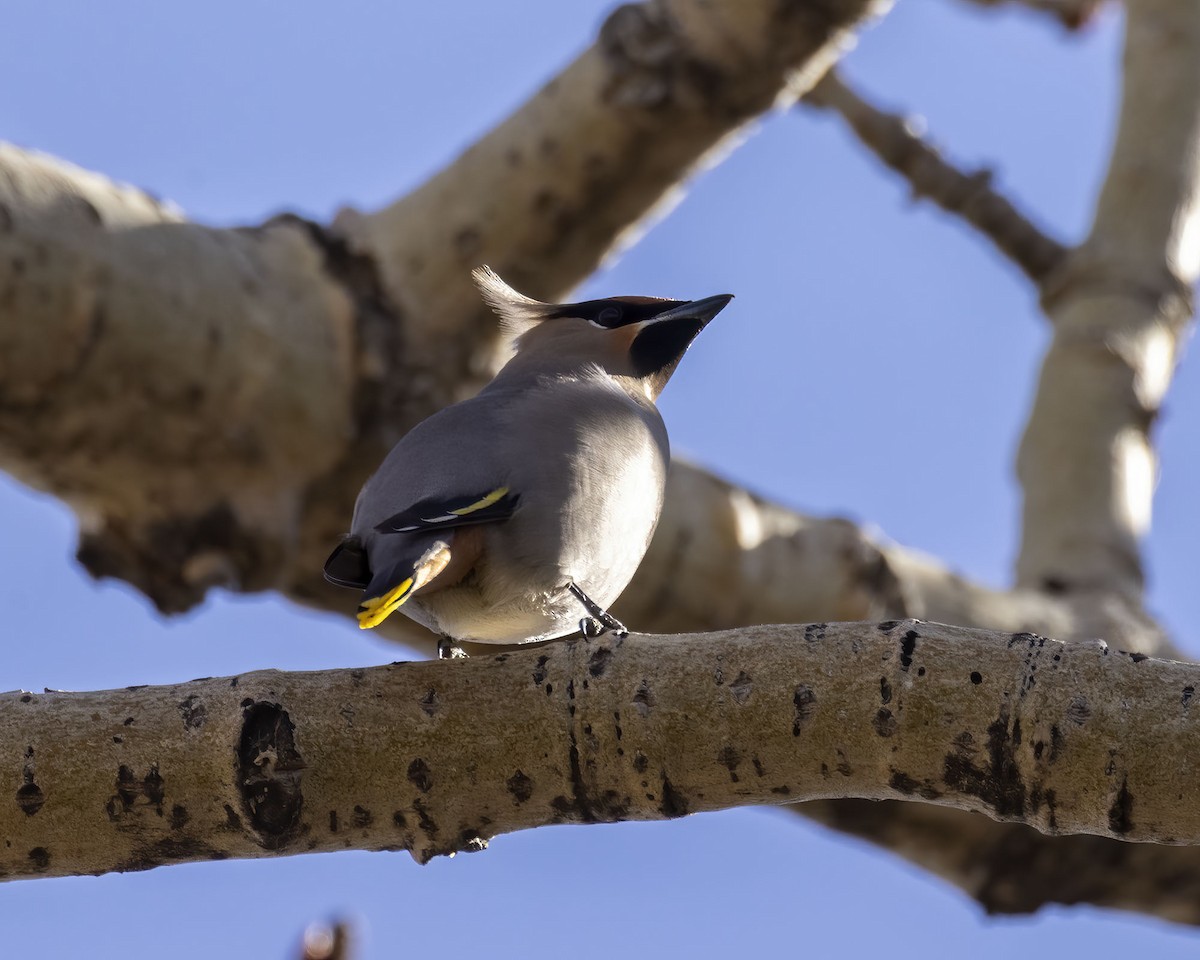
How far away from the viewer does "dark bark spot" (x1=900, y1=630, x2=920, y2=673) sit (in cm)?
212

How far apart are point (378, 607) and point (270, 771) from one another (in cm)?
29

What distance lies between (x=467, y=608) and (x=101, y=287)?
1746 millimetres

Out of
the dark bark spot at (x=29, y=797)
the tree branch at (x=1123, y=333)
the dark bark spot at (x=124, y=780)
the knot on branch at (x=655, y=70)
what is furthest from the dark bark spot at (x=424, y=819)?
the tree branch at (x=1123, y=333)

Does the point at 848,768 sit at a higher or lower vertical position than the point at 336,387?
lower

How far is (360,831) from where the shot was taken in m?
2.29

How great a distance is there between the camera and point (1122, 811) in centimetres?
205

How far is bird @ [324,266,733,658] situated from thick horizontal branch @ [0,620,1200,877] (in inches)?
8.1

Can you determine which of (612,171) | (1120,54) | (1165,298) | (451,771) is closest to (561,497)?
(451,771)

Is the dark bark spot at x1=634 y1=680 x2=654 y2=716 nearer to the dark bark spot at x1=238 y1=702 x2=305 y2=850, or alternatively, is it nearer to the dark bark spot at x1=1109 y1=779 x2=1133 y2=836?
the dark bark spot at x1=238 y1=702 x2=305 y2=850

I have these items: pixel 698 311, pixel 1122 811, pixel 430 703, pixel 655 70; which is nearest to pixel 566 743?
pixel 430 703

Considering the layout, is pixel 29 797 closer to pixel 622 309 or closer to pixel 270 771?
pixel 270 771

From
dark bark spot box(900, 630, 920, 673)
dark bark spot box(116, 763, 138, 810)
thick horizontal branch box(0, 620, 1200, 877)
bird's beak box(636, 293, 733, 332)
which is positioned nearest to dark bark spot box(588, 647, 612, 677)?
thick horizontal branch box(0, 620, 1200, 877)

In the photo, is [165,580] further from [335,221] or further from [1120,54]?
[1120,54]

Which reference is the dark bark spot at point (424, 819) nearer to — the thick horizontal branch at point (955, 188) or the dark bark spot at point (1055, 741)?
the dark bark spot at point (1055, 741)
